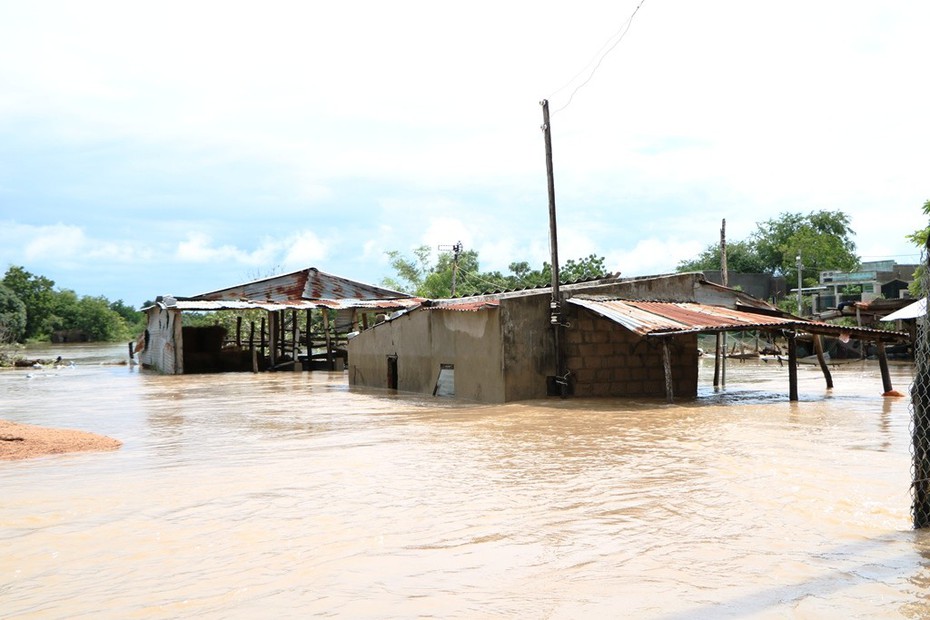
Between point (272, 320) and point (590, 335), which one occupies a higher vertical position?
point (272, 320)

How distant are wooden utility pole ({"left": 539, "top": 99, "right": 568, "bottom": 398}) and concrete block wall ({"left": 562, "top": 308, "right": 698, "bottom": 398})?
0.64 ft

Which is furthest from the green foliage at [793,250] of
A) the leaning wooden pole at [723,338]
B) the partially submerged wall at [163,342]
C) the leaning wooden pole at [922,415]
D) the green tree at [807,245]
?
the leaning wooden pole at [922,415]

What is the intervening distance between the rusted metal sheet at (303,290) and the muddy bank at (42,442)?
18.7 metres

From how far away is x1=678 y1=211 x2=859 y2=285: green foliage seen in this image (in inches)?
2285

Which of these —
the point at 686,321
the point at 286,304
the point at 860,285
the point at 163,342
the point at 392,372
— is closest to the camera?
the point at 686,321

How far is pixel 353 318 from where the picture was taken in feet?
116

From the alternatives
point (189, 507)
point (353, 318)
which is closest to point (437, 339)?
point (189, 507)

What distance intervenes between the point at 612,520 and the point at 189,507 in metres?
3.63

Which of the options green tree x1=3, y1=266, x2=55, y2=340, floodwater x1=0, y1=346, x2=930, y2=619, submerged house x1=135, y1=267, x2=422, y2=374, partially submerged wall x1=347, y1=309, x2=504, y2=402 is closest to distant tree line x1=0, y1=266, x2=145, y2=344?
green tree x1=3, y1=266, x2=55, y2=340

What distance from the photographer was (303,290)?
31.6 m

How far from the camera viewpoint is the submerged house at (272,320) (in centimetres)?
3017

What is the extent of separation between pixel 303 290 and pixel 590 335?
57.9ft

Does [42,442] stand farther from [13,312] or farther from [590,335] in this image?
[13,312]

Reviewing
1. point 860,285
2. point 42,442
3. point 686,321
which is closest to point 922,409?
point 686,321
